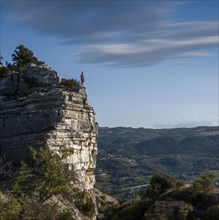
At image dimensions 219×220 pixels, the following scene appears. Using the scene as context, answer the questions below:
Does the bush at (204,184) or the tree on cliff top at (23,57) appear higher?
the tree on cliff top at (23,57)

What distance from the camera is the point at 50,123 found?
50531 millimetres

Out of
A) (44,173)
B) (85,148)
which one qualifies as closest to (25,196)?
(44,173)

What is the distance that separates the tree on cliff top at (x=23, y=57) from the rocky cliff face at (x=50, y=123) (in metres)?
14.4

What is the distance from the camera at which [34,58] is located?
72000 millimetres

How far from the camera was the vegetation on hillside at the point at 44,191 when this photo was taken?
Result: 138ft

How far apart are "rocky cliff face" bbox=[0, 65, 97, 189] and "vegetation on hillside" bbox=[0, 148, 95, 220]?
2142mm

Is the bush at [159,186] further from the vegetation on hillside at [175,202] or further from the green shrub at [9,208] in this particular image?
the green shrub at [9,208]

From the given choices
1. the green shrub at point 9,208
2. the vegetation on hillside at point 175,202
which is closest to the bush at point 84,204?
the vegetation on hillside at point 175,202

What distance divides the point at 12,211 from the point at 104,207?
21924mm

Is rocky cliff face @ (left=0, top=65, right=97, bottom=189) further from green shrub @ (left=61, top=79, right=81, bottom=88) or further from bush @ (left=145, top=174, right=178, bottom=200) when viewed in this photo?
bush @ (left=145, top=174, right=178, bottom=200)

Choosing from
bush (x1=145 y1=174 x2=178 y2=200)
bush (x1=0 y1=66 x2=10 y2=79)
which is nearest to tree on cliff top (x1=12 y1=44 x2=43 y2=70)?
bush (x1=0 y1=66 x2=10 y2=79)

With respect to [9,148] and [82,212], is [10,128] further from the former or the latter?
[82,212]

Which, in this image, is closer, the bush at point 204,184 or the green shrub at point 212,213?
the green shrub at point 212,213

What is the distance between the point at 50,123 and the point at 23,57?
78.5 feet
